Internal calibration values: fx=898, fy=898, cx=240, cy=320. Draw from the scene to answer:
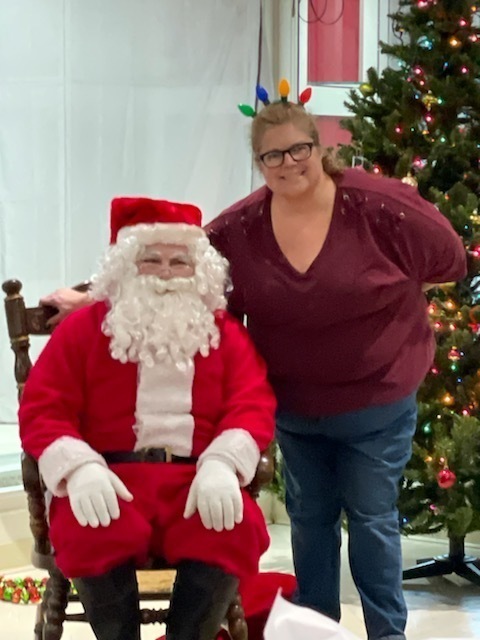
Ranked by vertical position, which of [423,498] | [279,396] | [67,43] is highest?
[67,43]

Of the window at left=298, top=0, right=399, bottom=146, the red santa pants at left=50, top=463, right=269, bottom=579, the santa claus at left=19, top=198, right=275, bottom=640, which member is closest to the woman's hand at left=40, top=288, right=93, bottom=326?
the santa claus at left=19, top=198, right=275, bottom=640

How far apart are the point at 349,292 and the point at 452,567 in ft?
4.20

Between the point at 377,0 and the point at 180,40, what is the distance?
2.55ft

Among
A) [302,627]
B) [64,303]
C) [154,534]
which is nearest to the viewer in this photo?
[302,627]

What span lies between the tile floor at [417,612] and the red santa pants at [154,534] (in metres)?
0.75

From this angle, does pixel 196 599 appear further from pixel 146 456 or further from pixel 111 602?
pixel 146 456

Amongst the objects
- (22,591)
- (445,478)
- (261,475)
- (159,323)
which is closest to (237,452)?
(261,475)

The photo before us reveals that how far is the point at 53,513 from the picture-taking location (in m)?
1.73

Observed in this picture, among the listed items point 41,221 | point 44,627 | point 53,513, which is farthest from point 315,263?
point 41,221

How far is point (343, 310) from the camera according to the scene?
1839 mm

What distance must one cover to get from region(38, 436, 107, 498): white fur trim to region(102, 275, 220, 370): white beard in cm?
21

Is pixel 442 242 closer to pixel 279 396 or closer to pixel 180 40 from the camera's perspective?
pixel 279 396

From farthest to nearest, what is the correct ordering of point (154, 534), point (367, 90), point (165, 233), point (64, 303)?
point (367, 90) < point (64, 303) < point (165, 233) < point (154, 534)

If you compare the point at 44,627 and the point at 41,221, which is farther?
the point at 41,221
